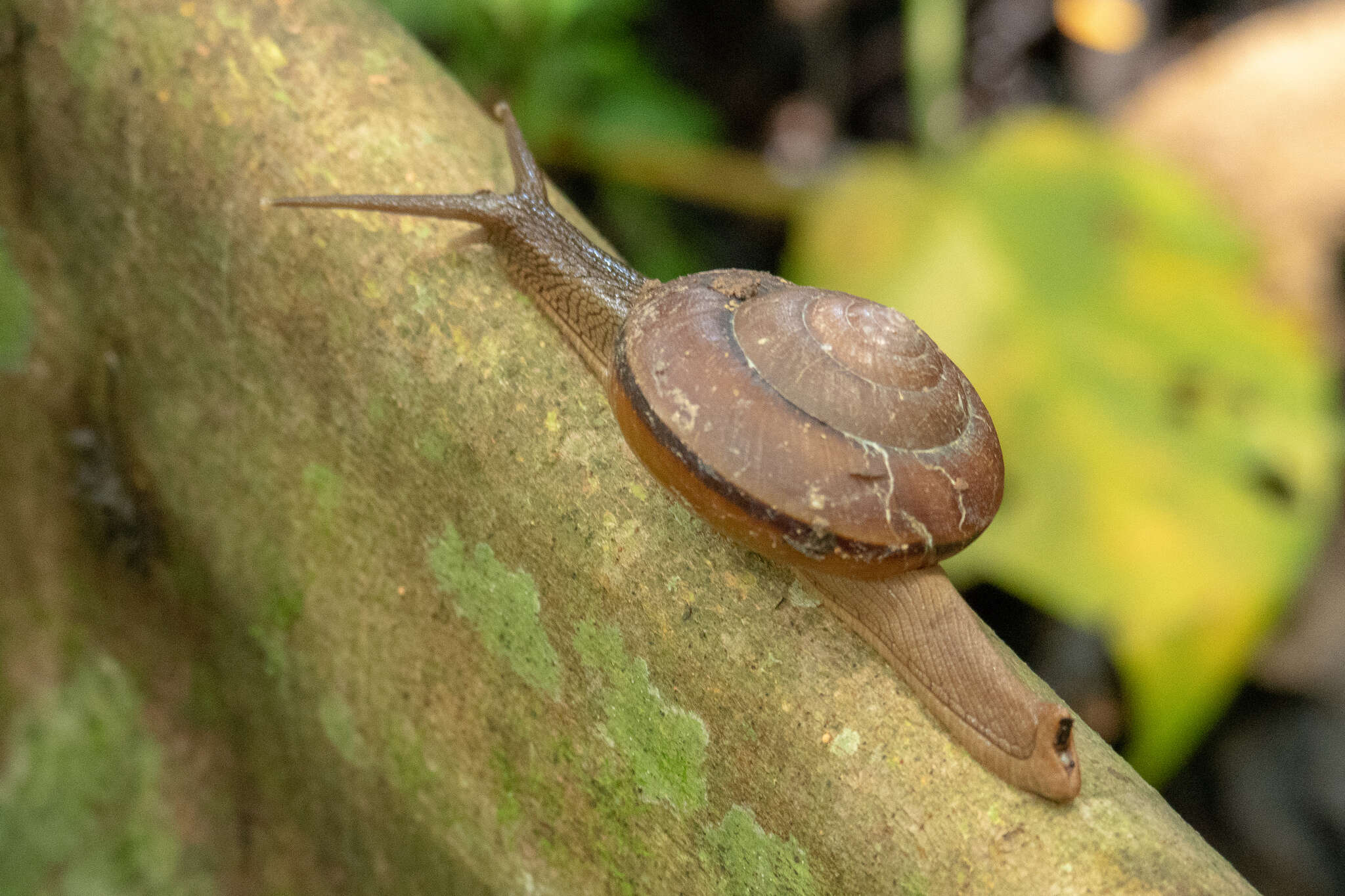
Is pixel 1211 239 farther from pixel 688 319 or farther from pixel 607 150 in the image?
pixel 688 319

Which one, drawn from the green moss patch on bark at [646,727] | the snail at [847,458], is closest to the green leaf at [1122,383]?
the snail at [847,458]

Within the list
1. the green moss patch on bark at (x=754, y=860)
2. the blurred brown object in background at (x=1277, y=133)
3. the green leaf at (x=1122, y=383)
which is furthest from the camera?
the blurred brown object in background at (x=1277, y=133)

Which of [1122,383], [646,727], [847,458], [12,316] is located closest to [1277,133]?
[1122,383]

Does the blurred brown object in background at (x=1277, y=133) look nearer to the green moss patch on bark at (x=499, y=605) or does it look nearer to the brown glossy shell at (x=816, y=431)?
the brown glossy shell at (x=816, y=431)

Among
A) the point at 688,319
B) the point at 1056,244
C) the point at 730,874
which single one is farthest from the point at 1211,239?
the point at 730,874

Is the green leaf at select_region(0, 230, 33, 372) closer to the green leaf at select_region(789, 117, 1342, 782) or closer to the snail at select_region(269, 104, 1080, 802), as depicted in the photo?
the snail at select_region(269, 104, 1080, 802)

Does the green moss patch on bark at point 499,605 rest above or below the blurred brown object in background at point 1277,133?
below
